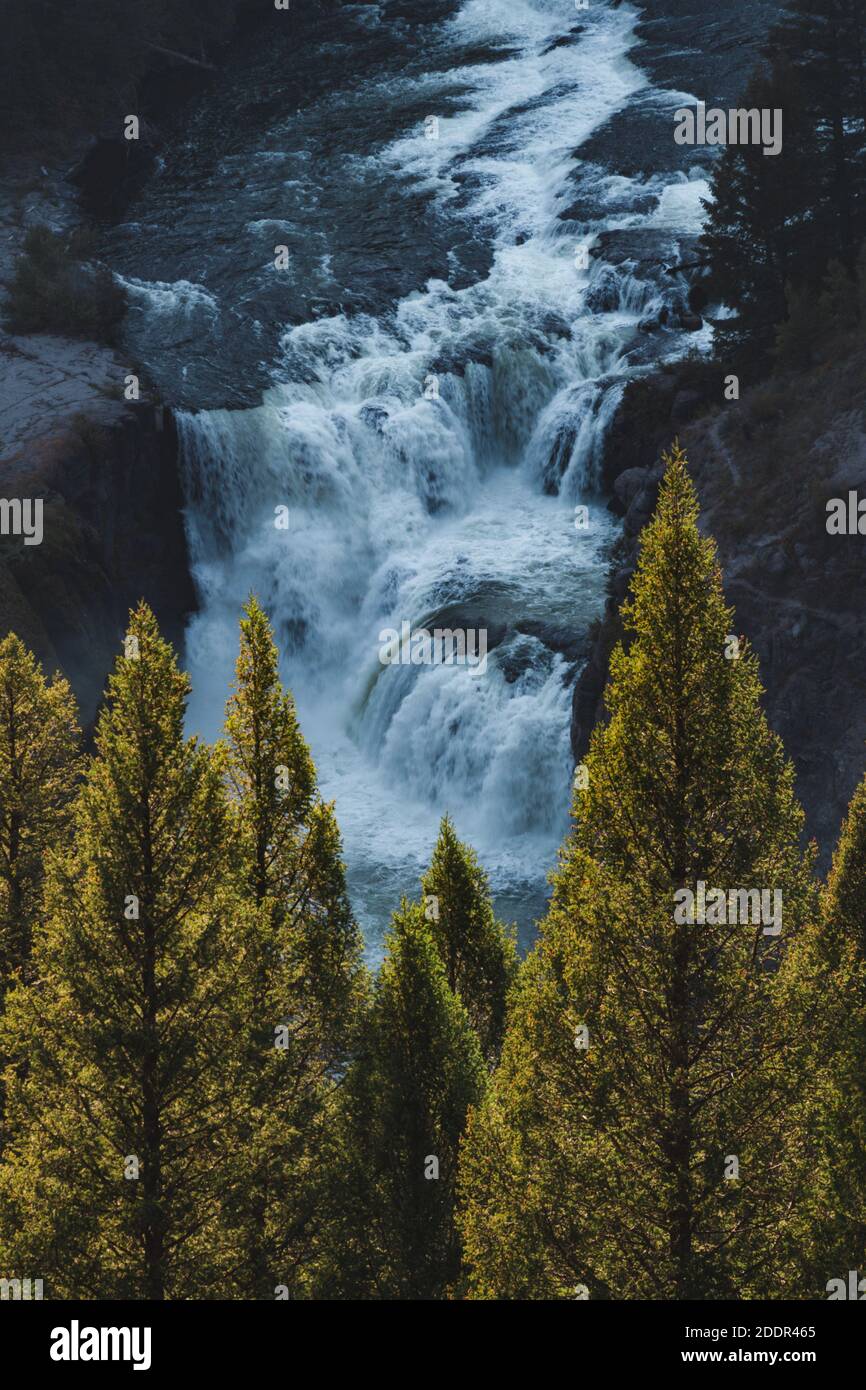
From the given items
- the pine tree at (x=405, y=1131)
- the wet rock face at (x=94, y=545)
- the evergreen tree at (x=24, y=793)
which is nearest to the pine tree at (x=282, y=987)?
the pine tree at (x=405, y=1131)

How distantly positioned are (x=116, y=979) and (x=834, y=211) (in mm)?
34140

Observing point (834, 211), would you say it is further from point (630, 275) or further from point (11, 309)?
point (11, 309)

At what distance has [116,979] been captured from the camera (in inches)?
839

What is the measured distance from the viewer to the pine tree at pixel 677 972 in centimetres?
1888

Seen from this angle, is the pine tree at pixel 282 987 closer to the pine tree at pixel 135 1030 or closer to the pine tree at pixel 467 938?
the pine tree at pixel 135 1030

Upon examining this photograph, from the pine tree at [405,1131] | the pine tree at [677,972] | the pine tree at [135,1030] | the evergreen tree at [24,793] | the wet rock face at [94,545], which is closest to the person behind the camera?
the pine tree at [677,972]

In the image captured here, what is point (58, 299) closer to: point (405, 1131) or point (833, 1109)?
point (405, 1131)

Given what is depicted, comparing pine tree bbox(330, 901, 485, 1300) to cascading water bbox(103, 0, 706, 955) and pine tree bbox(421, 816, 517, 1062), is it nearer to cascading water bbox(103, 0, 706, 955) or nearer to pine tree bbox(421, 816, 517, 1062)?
pine tree bbox(421, 816, 517, 1062)

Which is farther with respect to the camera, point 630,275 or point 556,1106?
point 630,275

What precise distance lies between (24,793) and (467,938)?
30.5ft

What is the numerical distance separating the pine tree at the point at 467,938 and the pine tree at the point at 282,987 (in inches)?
215

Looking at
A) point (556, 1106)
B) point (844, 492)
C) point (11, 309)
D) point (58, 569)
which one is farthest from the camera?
point (11, 309)
